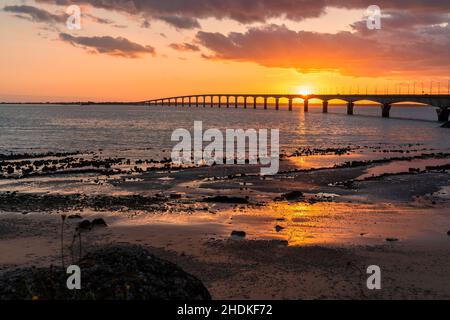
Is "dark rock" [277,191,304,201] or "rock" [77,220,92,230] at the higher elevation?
"rock" [77,220,92,230]

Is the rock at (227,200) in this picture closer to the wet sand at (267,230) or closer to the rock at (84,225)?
the wet sand at (267,230)

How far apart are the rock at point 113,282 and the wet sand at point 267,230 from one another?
11.6 feet

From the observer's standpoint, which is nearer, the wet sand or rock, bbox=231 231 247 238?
the wet sand

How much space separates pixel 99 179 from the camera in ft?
106

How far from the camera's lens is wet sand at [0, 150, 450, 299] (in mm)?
12586

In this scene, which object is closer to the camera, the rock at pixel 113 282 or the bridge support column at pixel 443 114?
the rock at pixel 113 282

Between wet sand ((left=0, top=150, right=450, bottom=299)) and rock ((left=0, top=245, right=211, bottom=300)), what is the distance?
3534 millimetres

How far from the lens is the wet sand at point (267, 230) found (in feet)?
41.3

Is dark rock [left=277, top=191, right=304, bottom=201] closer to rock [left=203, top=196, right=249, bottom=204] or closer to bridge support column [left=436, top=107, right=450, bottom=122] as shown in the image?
rock [left=203, top=196, right=249, bottom=204]
